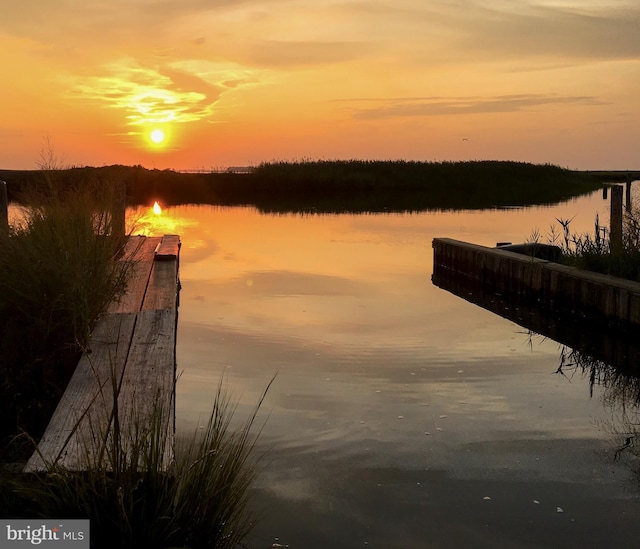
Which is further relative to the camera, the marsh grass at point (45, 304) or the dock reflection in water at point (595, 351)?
the dock reflection in water at point (595, 351)

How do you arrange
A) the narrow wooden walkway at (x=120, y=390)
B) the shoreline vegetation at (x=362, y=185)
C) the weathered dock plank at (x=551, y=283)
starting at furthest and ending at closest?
1. the shoreline vegetation at (x=362, y=185)
2. the weathered dock plank at (x=551, y=283)
3. the narrow wooden walkway at (x=120, y=390)

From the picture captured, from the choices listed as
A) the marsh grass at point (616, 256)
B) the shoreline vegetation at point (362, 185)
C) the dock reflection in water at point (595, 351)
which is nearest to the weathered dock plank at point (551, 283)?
the dock reflection in water at point (595, 351)

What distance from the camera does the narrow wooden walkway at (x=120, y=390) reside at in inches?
139

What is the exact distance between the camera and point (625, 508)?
14.8 ft

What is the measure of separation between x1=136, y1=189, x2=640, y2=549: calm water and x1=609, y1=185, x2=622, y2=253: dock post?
6.55 ft

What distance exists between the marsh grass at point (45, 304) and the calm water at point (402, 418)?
1.01 metres

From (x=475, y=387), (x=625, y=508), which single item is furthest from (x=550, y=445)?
(x=475, y=387)

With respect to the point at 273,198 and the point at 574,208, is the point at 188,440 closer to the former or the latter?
the point at 574,208

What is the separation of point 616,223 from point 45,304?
8.85 metres

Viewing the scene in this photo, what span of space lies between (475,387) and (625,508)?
2559 millimetres

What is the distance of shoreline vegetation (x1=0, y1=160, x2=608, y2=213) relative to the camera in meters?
39.7

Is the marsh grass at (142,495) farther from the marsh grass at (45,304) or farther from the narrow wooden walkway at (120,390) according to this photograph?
the marsh grass at (45,304)

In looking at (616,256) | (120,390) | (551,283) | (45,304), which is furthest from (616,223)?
(120,390)

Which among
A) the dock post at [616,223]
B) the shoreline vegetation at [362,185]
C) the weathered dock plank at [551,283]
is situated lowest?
the weathered dock plank at [551,283]
